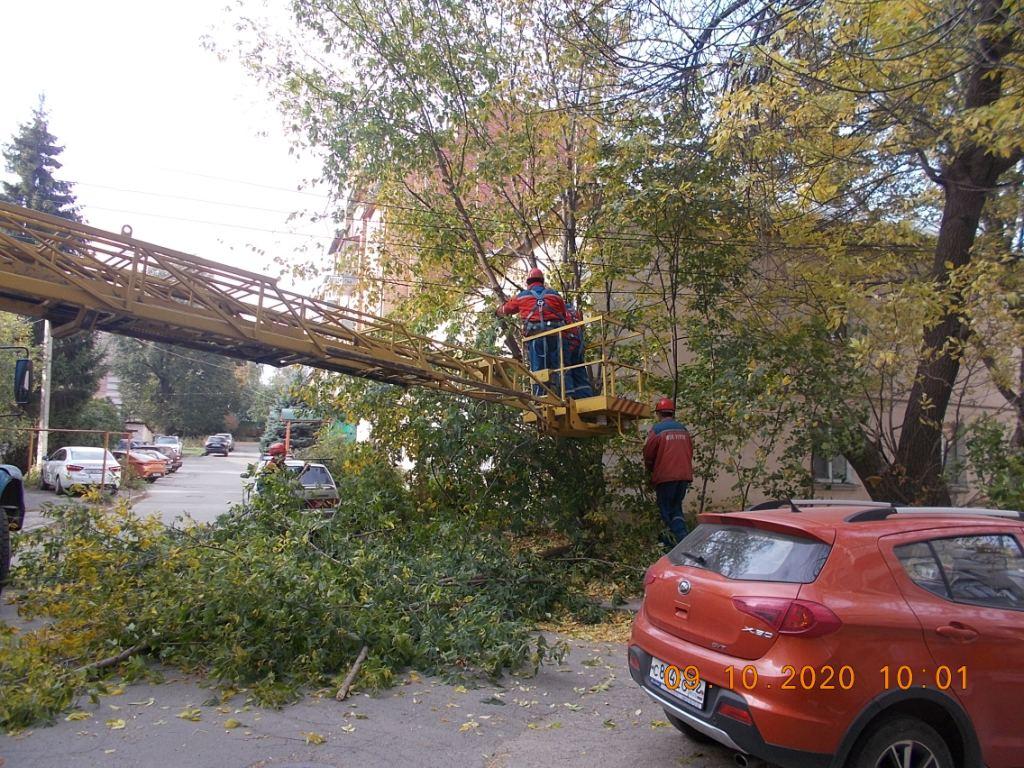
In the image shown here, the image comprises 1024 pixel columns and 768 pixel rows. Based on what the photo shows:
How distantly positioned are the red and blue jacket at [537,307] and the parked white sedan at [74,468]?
12071mm

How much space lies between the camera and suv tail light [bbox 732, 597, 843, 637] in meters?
3.46

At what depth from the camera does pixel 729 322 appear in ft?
35.6

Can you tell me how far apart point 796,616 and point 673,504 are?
245 inches

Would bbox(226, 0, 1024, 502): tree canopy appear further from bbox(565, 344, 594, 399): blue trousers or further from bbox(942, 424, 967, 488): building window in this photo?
bbox(565, 344, 594, 399): blue trousers

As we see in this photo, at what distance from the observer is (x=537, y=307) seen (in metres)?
9.48

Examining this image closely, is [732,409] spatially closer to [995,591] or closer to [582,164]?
[582,164]

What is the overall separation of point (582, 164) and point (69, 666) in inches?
381

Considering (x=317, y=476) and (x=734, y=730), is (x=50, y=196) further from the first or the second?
(x=734, y=730)

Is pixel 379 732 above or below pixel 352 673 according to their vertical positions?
below

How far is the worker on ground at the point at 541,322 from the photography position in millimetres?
9453

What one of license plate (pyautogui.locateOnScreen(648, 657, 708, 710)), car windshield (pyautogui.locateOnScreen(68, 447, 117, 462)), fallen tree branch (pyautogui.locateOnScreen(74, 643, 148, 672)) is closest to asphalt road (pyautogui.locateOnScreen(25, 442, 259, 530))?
car windshield (pyautogui.locateOnScreen(68, 447, 117, 462))

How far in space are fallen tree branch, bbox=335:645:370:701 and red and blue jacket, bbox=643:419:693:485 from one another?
15.6 feet

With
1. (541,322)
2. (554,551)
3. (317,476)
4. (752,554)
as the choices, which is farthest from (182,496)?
(752,554)

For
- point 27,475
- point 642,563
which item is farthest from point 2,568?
point 27,475
